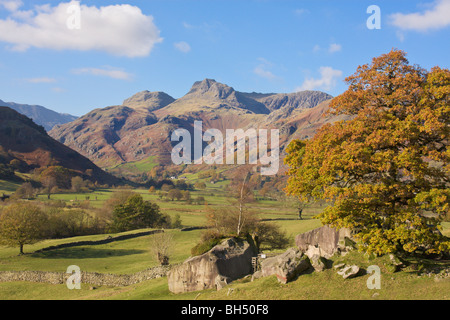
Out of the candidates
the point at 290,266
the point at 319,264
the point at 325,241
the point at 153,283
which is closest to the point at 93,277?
the point at 153,283

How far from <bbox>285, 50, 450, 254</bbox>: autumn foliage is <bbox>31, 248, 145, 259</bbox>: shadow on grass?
47.8 metres

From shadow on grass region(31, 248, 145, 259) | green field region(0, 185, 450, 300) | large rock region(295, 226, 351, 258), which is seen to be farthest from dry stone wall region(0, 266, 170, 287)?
large rock region(295, 226, 351, 258)

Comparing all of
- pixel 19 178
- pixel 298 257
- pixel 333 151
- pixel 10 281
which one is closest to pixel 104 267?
pixel 10 281

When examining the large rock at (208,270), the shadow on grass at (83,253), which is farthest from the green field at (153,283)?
the large rock at (208,270)

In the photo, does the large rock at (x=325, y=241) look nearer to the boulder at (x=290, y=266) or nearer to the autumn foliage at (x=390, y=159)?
the boulder at (x=290, y=266)

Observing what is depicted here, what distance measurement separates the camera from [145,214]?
93.1 meters

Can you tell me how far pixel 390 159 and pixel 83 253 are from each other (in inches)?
2272

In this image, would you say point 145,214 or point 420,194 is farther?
point 145,214

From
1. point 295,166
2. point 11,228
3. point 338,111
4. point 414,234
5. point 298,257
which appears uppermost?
point 338,111

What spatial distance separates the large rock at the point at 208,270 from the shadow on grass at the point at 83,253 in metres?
33.6

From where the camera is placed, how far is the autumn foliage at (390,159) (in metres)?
18.9

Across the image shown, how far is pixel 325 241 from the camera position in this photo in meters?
27.6
